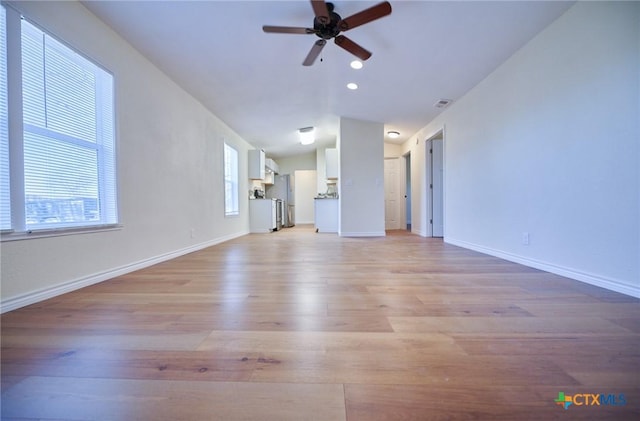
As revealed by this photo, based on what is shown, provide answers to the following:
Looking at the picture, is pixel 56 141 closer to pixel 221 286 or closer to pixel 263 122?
pixel 221 286

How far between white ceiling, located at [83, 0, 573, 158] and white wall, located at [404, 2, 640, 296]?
0.31 m

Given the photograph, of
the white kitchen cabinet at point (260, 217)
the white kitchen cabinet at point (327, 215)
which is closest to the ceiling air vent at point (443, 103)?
the white kitchen cabinet at point (327, 215)

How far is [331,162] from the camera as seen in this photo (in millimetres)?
6703

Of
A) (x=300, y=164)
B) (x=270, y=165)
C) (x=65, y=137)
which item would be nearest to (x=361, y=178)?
(x=270, y=165)

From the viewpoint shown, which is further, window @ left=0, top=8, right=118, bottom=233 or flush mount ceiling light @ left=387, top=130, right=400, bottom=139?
flush mount ceiling light @ left=387, top=130, right=400, bottom=139

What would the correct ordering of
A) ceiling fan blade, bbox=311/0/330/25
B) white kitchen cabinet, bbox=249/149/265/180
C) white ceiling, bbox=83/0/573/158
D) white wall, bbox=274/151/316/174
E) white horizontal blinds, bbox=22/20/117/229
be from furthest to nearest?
1. white wall, bbox=274/151/316/174
2. white kitchen cabinet, bbox=249/149/265/180
3. white ceiling, bbox=83/0/573/158
4. ceiling fan blade, bbox=311/0/330/25
5. white horizontal blinds, bbox=22/20/117/229

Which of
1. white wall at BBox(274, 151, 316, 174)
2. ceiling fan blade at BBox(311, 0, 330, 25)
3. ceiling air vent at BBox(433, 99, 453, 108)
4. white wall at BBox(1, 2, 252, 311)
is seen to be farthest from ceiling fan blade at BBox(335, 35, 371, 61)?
white wall at BBox(274, 151, 316, 174)

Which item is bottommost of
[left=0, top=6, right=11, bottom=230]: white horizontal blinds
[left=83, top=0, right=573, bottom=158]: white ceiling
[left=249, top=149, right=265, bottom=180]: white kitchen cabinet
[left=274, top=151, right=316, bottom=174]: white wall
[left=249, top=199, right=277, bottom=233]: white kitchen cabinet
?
[left=249, top=199, right=277, bottom=233]: white kitchen cabinet

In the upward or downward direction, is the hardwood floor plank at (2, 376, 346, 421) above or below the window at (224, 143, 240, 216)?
below

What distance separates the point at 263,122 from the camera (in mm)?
5008

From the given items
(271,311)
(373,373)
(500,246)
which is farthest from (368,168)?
(373,373)

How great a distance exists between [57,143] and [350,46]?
2.60 metres

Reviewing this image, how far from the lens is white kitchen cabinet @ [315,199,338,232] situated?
20.8 ft

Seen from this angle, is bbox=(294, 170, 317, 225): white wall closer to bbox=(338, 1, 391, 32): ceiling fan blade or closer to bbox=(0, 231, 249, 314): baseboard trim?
bbox=(0, 231, 249, 314): baseboard trim
